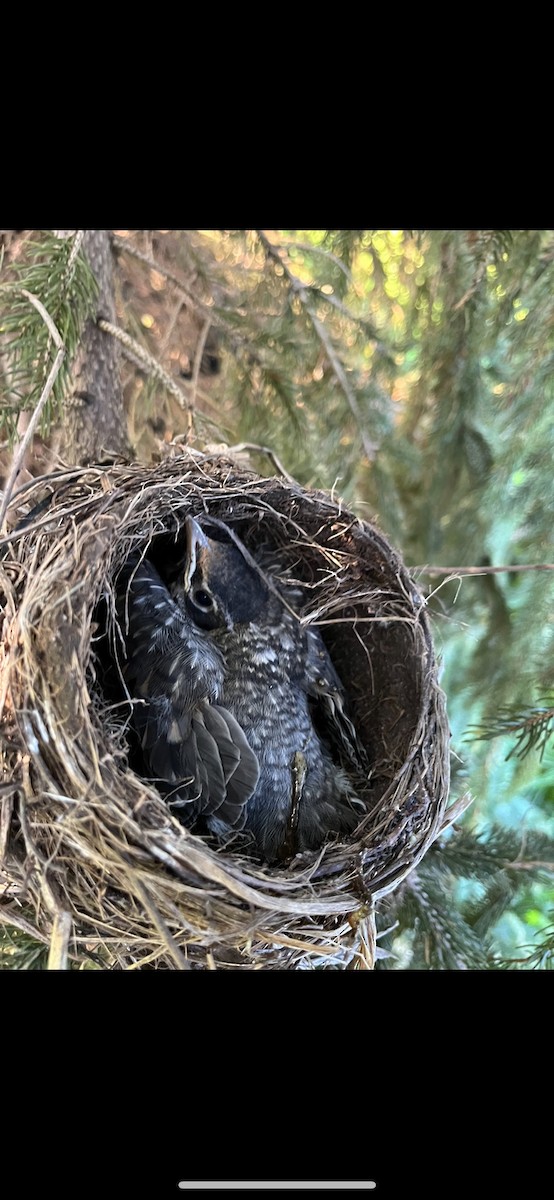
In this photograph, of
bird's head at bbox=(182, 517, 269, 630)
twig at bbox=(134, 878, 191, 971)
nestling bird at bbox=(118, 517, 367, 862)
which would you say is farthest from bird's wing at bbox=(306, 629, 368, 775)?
twig at bbox=(134, 878, 191, 971)

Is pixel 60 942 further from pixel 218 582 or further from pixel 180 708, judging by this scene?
pixel 218 582

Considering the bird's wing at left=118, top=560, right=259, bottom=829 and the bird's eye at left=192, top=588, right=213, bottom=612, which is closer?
the bird's wing at left=118, top=560, right=259, bottom=829

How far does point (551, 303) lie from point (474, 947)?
124 centimetres

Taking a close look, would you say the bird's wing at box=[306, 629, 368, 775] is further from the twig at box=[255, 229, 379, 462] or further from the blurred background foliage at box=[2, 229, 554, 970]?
the twig at box=[255, 229, 379, 462]

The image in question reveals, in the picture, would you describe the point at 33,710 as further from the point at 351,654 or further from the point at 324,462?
the point at 324,462

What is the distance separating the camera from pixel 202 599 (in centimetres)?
154

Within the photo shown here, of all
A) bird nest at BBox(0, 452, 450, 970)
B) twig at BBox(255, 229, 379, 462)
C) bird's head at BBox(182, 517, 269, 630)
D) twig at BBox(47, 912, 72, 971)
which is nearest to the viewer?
twig at BBox(47, 912, 72, 971)

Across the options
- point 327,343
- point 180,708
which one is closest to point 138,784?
point 180,708

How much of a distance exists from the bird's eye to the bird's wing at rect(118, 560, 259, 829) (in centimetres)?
5

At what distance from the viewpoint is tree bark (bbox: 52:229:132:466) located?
1.43m

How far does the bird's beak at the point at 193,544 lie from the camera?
1.43 metres

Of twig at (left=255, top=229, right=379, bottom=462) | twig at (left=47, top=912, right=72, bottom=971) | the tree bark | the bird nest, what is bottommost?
twig at (left=47, top=912, right=72, bottom=971)

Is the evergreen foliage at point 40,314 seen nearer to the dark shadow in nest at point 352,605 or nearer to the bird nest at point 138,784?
the bird nest at point 138,784

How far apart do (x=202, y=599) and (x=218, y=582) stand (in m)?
0.07
